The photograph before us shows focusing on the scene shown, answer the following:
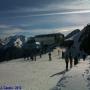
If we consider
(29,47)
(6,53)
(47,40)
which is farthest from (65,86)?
(47,40)

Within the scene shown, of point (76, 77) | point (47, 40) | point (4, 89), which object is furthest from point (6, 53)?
point (76, 77)

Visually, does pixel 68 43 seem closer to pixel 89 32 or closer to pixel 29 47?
pixel 89 32

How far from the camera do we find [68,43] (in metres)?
31.8

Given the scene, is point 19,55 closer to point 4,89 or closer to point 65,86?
point 4,89

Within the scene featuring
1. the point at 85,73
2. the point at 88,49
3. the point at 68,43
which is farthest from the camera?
the point at 68,43

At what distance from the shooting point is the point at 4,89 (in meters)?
20.0

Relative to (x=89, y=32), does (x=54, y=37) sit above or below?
below

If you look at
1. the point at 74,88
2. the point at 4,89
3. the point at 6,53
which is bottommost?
the point at 6,53

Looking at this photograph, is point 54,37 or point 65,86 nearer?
point 65,86

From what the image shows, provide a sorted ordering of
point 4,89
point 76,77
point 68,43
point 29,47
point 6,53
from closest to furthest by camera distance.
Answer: point 76,77, point 4,89, point 68,43, point 29,47, point 6,53

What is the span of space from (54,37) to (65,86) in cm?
9181

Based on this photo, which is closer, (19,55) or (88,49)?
(88,49)

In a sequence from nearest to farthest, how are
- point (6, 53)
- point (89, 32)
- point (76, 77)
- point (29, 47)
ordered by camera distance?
point (76, 77) < point (89, 32) < point (29, 47) < point (6, 53)

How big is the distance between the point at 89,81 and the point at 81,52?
15068 mm
